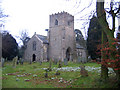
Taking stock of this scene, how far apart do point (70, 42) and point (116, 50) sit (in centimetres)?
3258

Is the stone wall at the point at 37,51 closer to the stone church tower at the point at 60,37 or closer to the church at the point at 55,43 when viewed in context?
the church at the point at 55,43

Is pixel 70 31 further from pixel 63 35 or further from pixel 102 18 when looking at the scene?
pixel 102 18

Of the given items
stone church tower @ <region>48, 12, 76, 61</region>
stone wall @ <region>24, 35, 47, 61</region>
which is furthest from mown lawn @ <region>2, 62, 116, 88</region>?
stone church tower @ <region>48, 12, 76, 61</region>

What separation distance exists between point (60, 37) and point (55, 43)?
7.14 feet

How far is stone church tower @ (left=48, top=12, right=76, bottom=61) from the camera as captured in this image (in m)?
35.4

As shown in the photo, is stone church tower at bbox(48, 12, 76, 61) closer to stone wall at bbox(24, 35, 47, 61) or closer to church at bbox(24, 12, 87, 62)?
church at bbox(24, 12, 87, 62)

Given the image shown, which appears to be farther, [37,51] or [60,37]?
[37,51]

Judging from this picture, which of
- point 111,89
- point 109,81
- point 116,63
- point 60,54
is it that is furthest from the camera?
point 60,54

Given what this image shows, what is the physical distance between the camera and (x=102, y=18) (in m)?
7.20

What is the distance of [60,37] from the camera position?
36.0m

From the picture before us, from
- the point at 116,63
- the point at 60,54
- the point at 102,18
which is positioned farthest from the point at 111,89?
the point at 60,54

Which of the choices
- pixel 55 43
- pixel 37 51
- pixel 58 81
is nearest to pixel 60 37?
pixel 55 43

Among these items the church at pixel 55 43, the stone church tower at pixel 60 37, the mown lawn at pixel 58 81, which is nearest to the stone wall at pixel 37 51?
the church at pixel 55 43

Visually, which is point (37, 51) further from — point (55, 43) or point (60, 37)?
point (60, 37)
